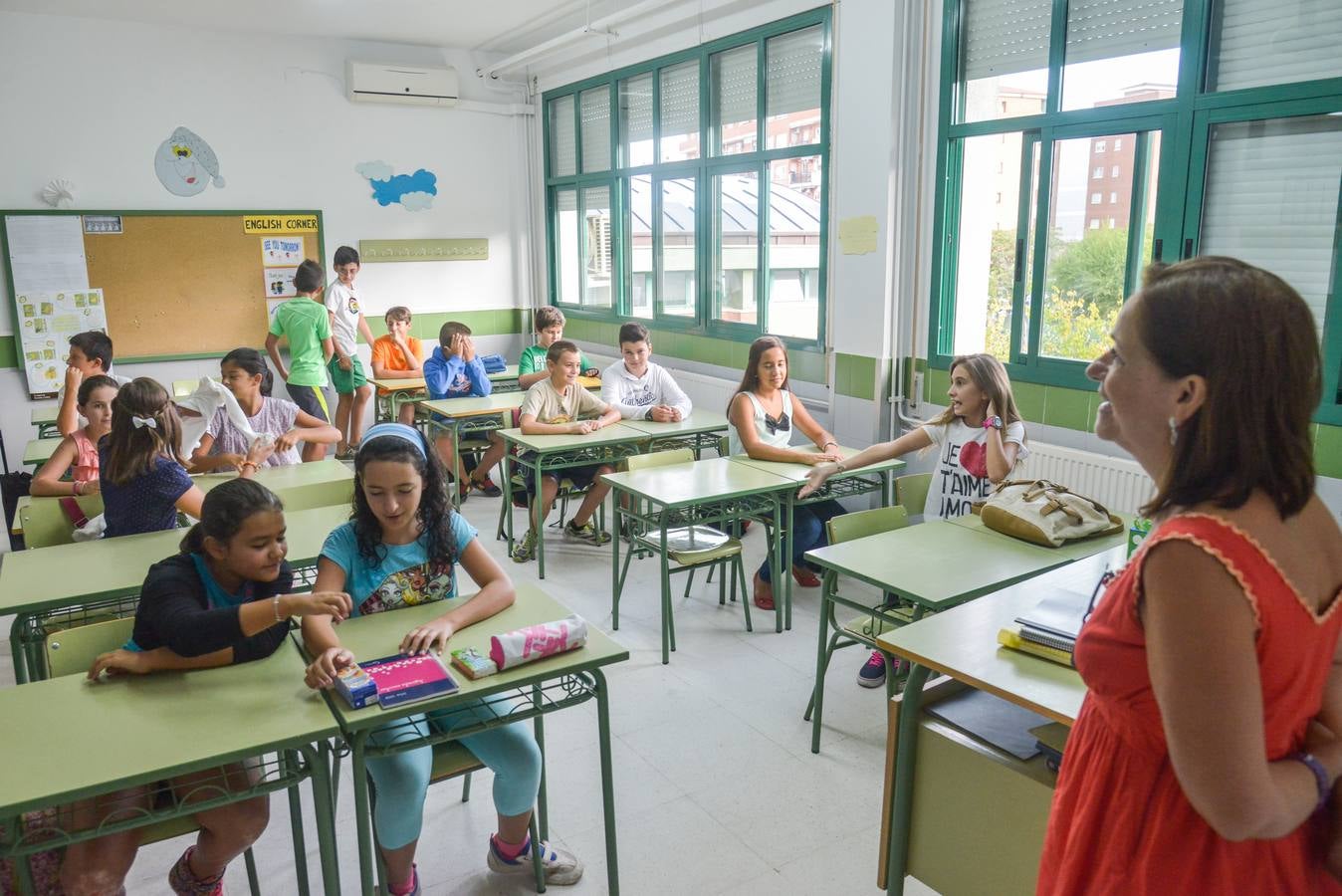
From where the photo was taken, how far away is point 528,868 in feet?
8.04

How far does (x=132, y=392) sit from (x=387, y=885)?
1710 mm

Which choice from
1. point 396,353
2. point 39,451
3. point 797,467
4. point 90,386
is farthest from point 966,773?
point 396,353

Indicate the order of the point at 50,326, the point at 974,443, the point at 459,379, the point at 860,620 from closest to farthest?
1. the point at 860,620
2. the point at 974,443
3. the point at 459,379
4. the point at 50,326

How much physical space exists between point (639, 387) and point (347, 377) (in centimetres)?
296

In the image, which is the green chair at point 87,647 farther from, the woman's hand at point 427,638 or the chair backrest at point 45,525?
the chair backrest at point 45,525

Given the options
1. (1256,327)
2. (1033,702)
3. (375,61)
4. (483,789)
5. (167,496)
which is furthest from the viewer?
(375,61)

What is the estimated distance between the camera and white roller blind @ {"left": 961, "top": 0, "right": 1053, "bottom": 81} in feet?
14.0

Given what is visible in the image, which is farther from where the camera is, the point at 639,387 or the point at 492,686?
the point at 639,387

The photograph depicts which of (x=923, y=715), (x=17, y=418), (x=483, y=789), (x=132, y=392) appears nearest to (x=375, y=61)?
(x=17, y=418)

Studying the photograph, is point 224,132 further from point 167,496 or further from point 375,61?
point 167,496

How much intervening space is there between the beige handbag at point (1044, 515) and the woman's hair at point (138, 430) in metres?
2.68

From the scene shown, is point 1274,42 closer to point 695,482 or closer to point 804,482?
point 804,482

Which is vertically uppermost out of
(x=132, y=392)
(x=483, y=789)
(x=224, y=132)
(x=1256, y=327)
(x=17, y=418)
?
(x=224, y=132)

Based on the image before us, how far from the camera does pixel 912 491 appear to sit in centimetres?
377
